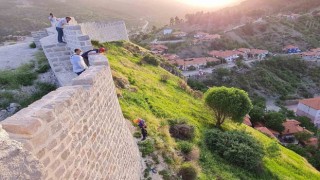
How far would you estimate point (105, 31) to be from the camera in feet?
90.5

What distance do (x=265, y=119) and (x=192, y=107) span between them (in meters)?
21.3

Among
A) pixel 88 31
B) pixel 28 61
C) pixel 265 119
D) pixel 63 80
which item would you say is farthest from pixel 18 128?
pixel 265 119

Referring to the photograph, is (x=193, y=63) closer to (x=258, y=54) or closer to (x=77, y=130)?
(x=258, y=54)

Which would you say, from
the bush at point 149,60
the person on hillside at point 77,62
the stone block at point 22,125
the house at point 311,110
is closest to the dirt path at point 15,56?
the person on hillside at point 77,62

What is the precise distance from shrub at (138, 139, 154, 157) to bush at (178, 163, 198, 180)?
4.70 feet

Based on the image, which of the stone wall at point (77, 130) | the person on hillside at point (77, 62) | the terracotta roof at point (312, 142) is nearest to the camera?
the stone wall at point (77, 130)

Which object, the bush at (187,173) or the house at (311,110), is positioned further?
the house at (311,110)

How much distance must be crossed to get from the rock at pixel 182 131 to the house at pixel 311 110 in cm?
4038

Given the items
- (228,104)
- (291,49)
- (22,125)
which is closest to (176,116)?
(228,104)

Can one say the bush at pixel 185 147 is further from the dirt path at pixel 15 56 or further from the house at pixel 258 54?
the house at pixel 258 54

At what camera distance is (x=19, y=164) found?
2.83 m

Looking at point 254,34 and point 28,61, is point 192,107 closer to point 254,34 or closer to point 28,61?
point 28,61

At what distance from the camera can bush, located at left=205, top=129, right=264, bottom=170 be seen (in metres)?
16.0

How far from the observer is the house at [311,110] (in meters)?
48.3
